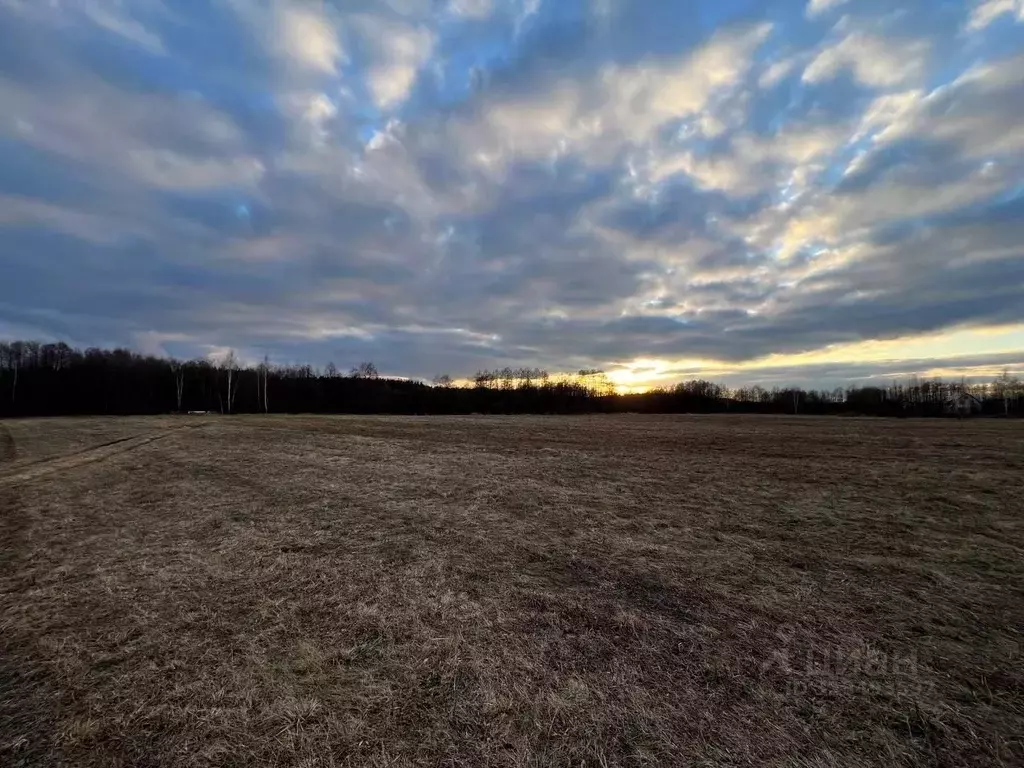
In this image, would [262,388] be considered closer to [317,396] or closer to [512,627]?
[317,396]

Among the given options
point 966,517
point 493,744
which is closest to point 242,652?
point 493,744

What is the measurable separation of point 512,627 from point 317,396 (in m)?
105

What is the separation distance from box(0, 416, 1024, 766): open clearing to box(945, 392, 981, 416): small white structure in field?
353 ft

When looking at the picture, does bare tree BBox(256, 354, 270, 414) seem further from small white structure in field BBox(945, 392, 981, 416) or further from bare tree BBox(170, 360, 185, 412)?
small white structure in field BBox(945, 392, 981, 416)

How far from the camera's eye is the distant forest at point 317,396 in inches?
3351

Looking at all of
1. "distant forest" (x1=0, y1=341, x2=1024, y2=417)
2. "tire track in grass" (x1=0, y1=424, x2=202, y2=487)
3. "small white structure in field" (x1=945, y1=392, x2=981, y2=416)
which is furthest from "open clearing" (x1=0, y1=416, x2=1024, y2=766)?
"small white structure in field" (x1=945, y1=392, x2=981, y2=416)

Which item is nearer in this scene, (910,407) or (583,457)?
(583,457)

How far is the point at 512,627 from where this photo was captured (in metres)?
5.90

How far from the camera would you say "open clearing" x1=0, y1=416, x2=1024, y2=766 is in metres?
3.99

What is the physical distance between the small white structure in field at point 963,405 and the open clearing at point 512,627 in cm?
10747

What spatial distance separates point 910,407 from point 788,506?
370 ft

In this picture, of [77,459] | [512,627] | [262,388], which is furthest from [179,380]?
[512,627]

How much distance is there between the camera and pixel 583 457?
2061cm

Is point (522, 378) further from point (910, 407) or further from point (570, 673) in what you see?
point (570, 673)
